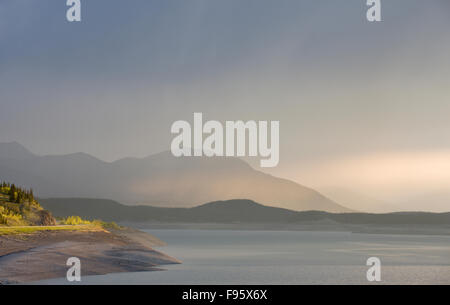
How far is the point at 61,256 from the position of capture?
4275cm

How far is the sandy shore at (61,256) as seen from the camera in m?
38.1

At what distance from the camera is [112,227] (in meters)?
89.2

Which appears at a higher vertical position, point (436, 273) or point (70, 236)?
point (70, 236)

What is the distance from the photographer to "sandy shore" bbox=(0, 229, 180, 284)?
3812 cm

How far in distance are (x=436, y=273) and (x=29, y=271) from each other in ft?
115
